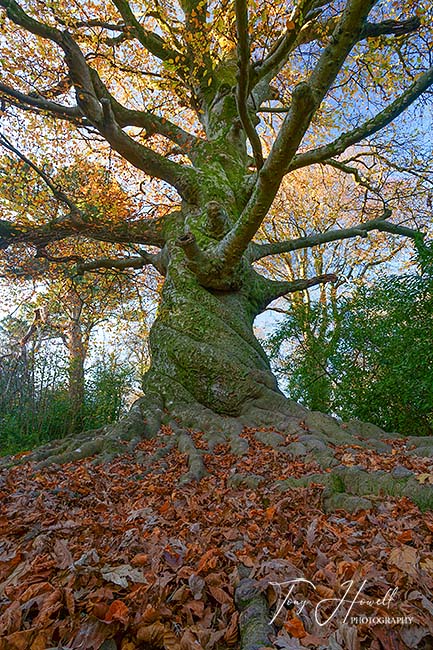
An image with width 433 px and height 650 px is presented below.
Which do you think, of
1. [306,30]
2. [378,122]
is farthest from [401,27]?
[378,122]

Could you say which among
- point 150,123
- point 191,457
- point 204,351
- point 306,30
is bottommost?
point 191,457

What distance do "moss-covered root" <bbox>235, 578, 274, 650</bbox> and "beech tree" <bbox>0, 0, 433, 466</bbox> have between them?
2.44 meters

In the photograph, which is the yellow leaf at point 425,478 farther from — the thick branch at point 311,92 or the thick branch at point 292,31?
the thick branch at point 292,31

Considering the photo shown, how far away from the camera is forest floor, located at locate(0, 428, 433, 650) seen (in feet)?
3.56

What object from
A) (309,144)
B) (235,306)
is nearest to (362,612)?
(235,306)

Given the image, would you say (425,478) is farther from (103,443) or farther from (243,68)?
(243,68)

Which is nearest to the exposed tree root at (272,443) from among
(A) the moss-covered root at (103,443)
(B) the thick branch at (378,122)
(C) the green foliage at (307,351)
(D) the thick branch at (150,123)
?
(A) the moss-covered root at (103,443)

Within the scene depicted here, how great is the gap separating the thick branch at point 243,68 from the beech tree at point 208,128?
0.6 inches

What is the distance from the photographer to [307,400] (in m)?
6.34

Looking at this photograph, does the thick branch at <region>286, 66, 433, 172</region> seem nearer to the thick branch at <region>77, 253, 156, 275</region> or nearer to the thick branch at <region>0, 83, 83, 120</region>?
the thick branch at <region>0, 83, 83, 120</region>

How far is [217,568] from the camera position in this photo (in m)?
1.46

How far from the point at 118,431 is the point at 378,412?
3637mm

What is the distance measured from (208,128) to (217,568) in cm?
827

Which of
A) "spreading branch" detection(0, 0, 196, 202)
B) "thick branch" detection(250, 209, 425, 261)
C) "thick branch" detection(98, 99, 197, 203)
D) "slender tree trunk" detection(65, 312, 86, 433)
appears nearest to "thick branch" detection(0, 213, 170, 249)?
"thick branch" detection(98, 99, 197, 203)
